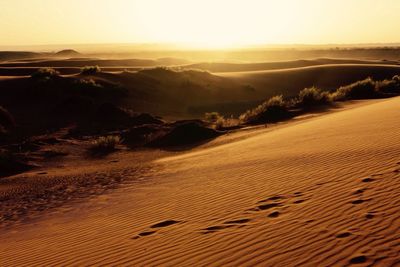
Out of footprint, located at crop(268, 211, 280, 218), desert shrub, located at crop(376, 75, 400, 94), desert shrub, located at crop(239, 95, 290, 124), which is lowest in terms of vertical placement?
desert shrub, located at crop(239, 95, 290, 124)

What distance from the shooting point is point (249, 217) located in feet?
23.0

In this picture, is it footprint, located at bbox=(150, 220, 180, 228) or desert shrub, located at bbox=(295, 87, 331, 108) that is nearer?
footprint, located at bbox=(150, 220, 180, 228)

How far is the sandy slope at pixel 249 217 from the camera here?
17.9 ft

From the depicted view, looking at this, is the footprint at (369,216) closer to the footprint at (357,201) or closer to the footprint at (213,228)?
the footprint at (357,201)

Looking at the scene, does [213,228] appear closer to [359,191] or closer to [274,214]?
[274,214]

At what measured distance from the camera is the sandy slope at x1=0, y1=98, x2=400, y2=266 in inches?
215

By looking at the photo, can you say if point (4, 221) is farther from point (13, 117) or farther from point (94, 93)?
point (94, 93)

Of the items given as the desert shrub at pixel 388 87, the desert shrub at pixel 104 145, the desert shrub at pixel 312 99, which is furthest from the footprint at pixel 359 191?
the desert shrub at pixel 388 87

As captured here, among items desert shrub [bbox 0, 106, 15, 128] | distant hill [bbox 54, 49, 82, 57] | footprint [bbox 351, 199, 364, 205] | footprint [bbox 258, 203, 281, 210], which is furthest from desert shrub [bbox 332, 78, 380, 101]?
distant hill [bbox 54, 49, 82, 57]

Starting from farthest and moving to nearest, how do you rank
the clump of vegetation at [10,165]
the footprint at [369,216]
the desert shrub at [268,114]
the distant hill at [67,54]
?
the distant hill at [67,54] → the desert shrub at [268,114] → the clump of vegetation at [10,165] → the footprint at [369,216]

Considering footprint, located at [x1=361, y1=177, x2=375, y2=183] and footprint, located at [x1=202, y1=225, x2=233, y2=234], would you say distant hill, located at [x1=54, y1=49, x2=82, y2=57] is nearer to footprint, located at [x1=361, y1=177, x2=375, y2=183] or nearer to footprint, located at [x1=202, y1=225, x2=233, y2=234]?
footprint, located at [x1=361, y1=177, x2=375, y2=183]

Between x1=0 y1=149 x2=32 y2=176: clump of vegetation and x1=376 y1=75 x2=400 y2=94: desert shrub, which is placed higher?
x1=376 y1=75 x2=400 y2=94: desert shrub

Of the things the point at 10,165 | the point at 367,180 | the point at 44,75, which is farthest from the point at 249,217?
A: the point at 44,75

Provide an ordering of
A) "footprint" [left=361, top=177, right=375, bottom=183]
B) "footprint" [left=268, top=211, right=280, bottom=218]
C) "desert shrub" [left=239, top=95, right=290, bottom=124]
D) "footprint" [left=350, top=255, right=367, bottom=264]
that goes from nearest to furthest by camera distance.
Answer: "footprint" [left=350, top=255, right=367, bottom=264]
"footprint" [left=268, top=211, right=280, bottom=218]
"footprint" [left=361, top=177, right=375, bottom=183]
"desert shrub" [left=239, top=95, right=290, bottom=124]
